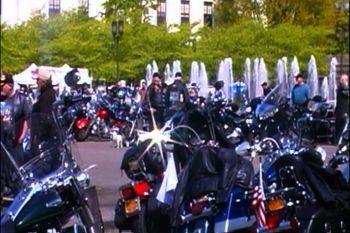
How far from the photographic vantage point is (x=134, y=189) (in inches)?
356

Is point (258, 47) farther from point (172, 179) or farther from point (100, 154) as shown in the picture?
point (172, 179)

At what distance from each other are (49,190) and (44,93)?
5040mm

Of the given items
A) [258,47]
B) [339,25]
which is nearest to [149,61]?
[258,47]

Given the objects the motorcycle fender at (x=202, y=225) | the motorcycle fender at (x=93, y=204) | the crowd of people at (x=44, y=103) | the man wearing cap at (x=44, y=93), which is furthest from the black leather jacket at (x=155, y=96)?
the motorcycle fender at (x=202, y=225)

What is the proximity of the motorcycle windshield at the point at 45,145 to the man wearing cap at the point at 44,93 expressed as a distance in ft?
13.5

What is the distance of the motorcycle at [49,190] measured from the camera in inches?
277

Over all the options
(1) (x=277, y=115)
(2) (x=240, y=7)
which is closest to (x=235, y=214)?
(1) (x=277, y=115)

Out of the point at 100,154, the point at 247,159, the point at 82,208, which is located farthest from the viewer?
the point at 100,154

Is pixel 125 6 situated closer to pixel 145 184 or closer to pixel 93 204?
pixel 145 184

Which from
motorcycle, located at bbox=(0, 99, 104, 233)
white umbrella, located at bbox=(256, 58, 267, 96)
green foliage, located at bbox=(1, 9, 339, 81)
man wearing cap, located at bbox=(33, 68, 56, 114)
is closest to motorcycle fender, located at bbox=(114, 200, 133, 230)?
motorcycle, located at bbox=(0, 99, 104, 233)

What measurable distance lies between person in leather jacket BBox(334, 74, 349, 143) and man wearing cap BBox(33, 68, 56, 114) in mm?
4908

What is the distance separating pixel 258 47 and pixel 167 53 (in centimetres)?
1159

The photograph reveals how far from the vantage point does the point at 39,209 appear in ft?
23.4

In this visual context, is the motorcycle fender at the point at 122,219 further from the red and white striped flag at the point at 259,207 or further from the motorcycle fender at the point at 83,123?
the motorcycle fender at the point at 83,123
